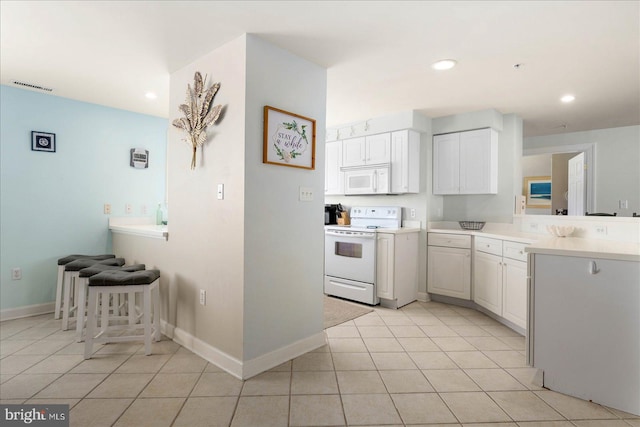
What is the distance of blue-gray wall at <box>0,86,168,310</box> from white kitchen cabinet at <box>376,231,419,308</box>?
2952mm

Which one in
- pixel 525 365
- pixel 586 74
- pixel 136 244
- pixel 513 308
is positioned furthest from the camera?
pixel 136 244

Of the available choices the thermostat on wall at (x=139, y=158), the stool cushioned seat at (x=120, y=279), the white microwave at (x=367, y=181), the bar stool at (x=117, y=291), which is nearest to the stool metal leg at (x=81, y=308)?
the bar stool at (x=117, y=291)

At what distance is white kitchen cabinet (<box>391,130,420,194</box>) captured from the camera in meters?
3.93

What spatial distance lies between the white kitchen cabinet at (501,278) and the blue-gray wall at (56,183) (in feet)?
13.0

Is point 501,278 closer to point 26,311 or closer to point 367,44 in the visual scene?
point 367,44

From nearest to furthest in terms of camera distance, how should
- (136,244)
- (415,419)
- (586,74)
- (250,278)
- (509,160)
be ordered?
1. (415,419)
2. (250,278)
3. (586,74)
4. (136,244)
5. (509,160)

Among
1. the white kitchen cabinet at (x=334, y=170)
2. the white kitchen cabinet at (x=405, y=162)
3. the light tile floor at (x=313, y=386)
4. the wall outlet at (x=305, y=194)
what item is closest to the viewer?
the light tile floor at (x=313, y=386)

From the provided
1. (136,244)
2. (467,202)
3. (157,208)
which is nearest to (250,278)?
(136,244)

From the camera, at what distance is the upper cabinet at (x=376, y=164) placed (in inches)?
156

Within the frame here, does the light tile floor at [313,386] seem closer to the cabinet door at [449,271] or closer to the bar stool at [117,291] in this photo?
the bar stool at [117,291]

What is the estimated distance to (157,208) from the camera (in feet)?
13.8

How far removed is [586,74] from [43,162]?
5.12m

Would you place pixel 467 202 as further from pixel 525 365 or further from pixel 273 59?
pixel 273 59

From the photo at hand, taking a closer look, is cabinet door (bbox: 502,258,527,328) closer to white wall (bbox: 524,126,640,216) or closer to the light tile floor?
the light tile floor
